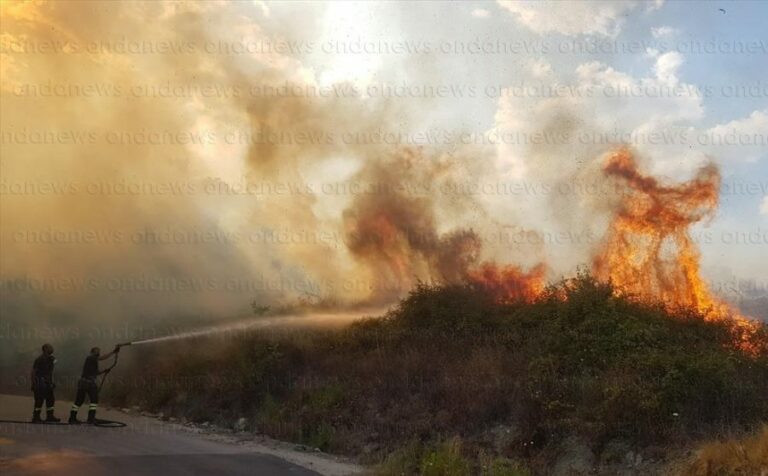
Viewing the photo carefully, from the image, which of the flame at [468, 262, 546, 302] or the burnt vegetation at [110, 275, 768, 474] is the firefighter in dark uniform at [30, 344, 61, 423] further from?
the flame at [468, 262, 546, 302]

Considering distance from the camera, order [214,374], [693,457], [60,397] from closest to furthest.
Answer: [693,457], [214,374], [60,397]

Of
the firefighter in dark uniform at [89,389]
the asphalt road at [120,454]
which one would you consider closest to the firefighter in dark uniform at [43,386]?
the firefighter in dark uniform at [89,389]

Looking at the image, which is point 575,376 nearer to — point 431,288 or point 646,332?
point 646,332

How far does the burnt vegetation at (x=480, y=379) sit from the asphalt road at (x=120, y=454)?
2.29 metres

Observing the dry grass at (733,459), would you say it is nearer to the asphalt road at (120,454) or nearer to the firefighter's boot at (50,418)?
the asphalt road at (120,454)

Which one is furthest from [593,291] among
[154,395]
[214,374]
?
[154,395]

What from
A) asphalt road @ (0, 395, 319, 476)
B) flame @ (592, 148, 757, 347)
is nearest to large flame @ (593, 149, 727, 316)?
flame @ (592, 148, 757, 347)

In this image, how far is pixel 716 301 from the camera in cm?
1897

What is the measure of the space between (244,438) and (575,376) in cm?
812

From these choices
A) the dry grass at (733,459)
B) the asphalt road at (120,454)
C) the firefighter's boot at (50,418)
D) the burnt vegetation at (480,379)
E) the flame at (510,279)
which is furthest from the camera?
the flame at (510,279)

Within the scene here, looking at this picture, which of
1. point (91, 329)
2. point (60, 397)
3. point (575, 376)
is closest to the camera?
point (575, 376)

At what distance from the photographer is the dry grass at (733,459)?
8258 millimetres

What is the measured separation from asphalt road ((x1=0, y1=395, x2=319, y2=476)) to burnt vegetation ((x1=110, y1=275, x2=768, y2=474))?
229 centimetres

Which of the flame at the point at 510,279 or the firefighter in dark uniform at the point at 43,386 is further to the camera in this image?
the flame at the point at 510,279
